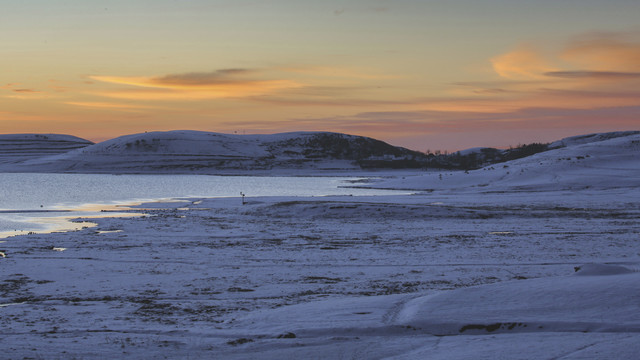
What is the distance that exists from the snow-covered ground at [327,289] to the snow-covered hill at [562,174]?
29.5m

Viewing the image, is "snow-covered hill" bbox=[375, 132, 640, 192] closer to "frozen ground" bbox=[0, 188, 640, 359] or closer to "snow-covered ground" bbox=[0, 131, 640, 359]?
"snow-covered ground" bbox=[0, 131, 640, 359]

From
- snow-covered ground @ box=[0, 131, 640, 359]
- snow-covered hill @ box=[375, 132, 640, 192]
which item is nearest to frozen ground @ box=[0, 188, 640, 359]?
snow-covered ground @ box=[0, 131, 640, 359]

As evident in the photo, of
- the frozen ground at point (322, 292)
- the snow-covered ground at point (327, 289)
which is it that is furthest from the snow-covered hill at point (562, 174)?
the frozen ground at point (322, 292)

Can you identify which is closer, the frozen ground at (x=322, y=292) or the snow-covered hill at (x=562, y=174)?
the frozen ground at (x=322, y=292)

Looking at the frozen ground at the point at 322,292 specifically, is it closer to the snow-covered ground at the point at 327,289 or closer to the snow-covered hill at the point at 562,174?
the snow-covered ground at the point at 327,289

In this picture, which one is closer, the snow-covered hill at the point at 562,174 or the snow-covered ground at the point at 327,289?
the snow-covered ground at the point at 327,289

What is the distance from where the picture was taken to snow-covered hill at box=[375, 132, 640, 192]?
2248 inches

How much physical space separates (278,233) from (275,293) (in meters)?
11.7

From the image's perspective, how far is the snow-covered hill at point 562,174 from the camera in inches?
2248

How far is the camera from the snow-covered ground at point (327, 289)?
8812 millimetres

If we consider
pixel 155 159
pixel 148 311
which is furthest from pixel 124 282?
pixel 155 159

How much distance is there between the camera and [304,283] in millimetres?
13938

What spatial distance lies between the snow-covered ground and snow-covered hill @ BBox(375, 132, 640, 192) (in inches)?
1161

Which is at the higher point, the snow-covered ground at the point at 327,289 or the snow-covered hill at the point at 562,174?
the snow-covered hill at the point at 562,174
